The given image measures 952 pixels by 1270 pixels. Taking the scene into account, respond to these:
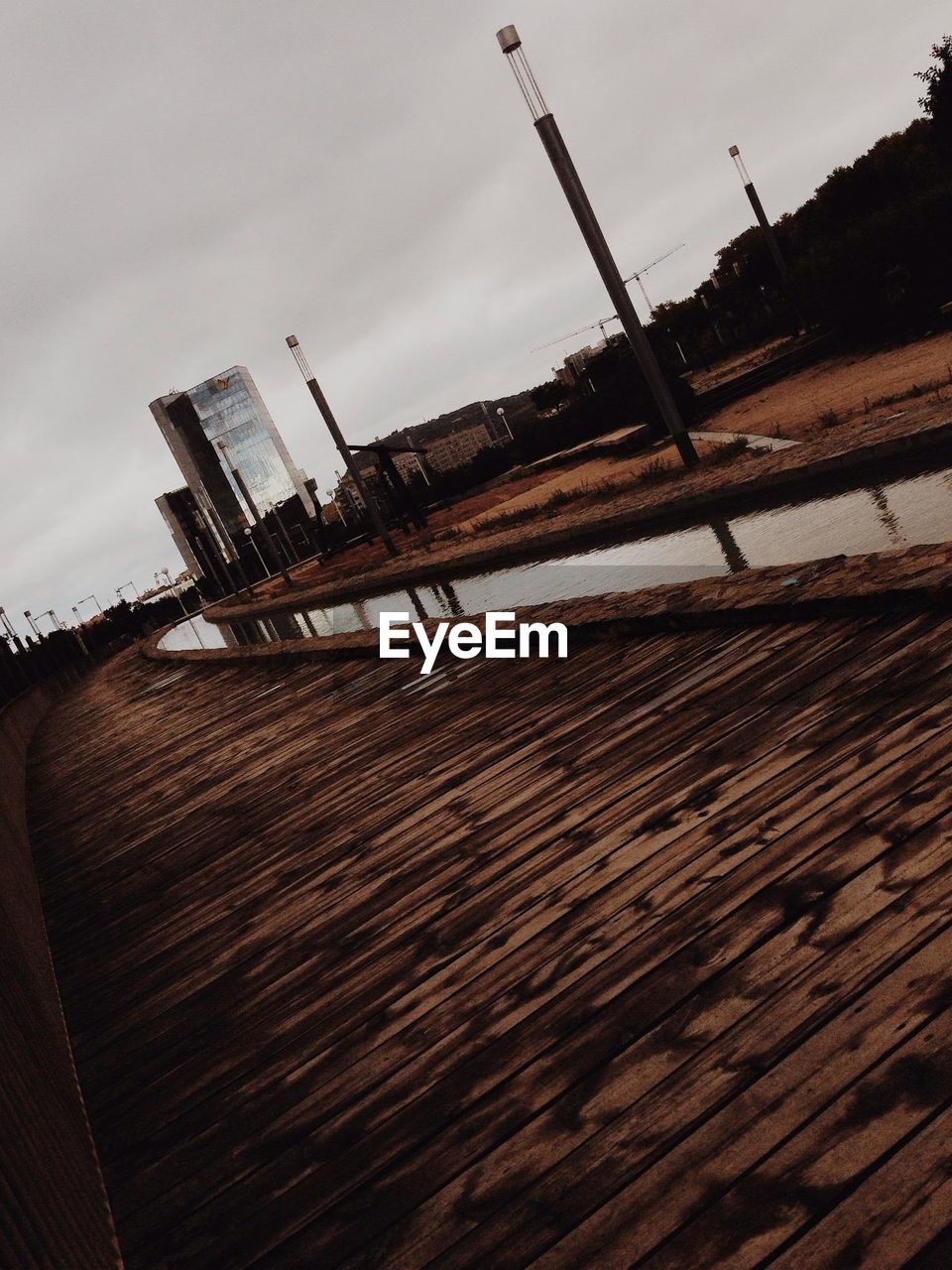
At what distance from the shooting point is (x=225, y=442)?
193m

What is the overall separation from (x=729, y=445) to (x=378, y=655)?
7336 mm

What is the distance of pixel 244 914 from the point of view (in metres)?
4.20

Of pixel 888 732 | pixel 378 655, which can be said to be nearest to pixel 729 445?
pixel 378 655

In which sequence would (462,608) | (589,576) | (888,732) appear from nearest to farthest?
(888,732), (589,576), (462,608)

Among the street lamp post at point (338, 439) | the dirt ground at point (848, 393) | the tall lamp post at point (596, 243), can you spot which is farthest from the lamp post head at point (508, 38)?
the street lamp post at point (338, 439)

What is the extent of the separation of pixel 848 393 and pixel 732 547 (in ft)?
30.2

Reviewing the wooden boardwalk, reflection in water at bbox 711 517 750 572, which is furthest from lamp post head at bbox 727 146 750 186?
the wooden boardwalk

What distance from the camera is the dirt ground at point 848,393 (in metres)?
12.8

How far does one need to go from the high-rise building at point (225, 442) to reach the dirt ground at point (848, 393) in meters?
173

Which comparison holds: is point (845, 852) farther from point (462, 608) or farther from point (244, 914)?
point (462, 608)

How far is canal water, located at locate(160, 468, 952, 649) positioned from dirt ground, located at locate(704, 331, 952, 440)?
6.73 ft

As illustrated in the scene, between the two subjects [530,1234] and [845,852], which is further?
[845,852]

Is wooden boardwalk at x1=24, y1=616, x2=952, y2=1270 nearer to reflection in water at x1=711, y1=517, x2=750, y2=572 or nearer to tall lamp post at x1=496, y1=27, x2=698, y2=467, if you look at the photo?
reflection in water at x1=711, y1=517, x2=750, y2=572

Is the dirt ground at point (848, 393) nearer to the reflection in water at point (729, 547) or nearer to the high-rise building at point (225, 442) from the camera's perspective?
the reflection in water at point (729, 547)
